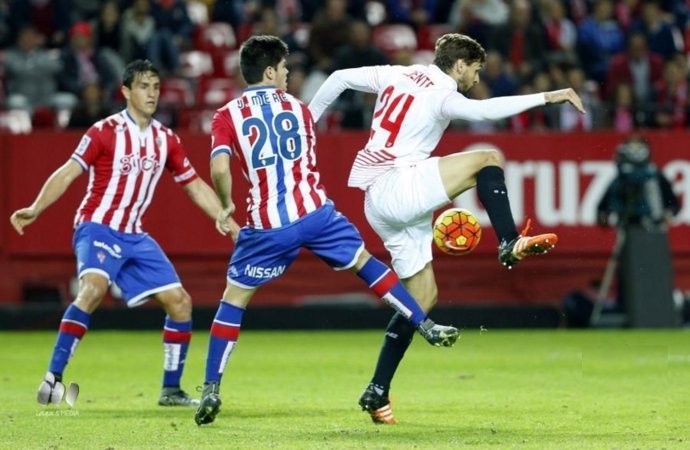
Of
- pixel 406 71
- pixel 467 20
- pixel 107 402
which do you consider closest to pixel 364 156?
pixel 406 71

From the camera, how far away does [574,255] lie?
16703 millimetres

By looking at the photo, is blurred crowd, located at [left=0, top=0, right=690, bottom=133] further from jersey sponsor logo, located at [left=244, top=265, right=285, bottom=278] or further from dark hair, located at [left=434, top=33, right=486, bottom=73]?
jersey sponsor logo, located at [left=244, top=265, right=285, bottom=278]

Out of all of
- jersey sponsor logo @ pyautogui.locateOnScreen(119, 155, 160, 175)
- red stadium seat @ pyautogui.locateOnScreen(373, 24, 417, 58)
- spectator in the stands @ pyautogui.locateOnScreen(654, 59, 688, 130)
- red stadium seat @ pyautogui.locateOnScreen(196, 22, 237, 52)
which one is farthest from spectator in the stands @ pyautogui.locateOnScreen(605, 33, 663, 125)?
jersey sponsor logo @ pyautogui.locateOnScreen(119, 155, 160, 175)

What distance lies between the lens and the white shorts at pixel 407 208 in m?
8.48

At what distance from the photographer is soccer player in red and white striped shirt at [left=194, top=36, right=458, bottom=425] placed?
8383 mm

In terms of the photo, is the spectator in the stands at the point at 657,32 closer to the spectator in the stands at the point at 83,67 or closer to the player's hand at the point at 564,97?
the spectator in the stands at the point at 83,67

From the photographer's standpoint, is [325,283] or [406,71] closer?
[406,71]

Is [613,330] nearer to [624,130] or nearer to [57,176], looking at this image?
[624,130]

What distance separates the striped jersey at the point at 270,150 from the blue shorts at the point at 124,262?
1.47 metres

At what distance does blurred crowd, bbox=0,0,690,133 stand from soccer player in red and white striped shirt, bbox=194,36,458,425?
26.0 ft

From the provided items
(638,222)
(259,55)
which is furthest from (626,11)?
(259,55)

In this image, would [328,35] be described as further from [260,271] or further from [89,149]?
[260,271]

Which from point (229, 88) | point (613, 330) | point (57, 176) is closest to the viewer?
point (57, 176)

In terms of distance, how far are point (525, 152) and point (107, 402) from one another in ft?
25.6
